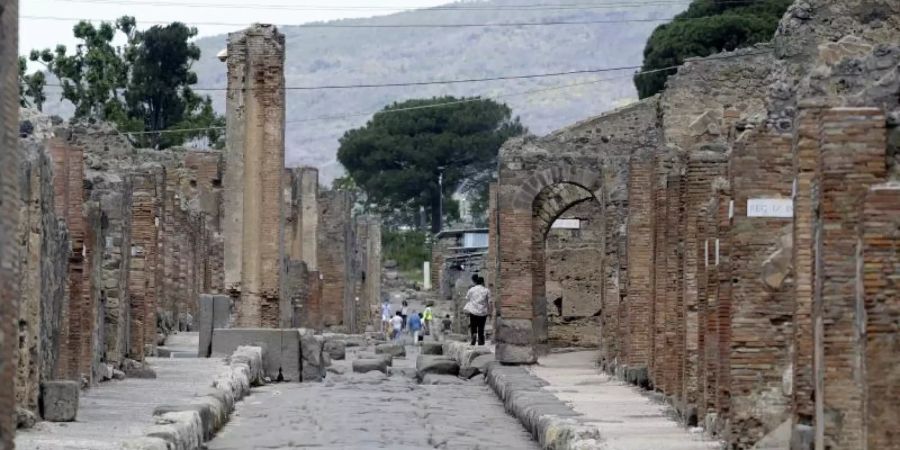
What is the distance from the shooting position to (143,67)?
6825 cm

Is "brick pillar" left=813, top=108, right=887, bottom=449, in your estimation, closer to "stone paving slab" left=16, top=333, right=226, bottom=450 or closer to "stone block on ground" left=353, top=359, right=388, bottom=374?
"stone paving slab" left=16, top=333, right=226, bottom=450

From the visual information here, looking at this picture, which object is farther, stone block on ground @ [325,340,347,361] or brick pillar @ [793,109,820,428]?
stone block on ground @ [325,340,347,361]

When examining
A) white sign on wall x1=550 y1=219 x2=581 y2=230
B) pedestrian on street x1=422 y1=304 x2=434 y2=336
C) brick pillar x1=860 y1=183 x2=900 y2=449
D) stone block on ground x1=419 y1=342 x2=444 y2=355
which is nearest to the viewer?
brick pillar x1=860 y1=183 x2=900 y2=449

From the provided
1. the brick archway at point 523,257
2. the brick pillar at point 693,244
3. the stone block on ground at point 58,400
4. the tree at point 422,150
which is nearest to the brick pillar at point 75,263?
the stone block on ground at point 58,400

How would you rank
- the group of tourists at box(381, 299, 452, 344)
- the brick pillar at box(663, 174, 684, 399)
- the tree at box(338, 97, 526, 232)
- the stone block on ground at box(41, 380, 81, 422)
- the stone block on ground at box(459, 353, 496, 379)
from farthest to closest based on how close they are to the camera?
1. the tree at box(338, 97, 526, 232)
2. the group of tourists at box(381, 299, 452, 344)
3. the stone block on ground at box(459, 353, 496, 379)
4. the brick pillar at box(663, 174, 684, 399)
5. the stone block on ground at box(41, 380, 81, 422)

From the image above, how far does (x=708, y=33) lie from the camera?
203 feet

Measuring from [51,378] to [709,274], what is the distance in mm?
5471

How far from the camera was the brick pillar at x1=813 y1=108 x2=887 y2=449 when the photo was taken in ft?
38.0

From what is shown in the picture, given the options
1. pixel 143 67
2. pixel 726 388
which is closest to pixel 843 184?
pixel 726 388

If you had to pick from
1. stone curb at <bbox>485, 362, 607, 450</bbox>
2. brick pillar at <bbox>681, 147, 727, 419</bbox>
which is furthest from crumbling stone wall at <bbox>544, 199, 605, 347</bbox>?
brick pillar at <bbox>681, 147, 727, 419</bbox>

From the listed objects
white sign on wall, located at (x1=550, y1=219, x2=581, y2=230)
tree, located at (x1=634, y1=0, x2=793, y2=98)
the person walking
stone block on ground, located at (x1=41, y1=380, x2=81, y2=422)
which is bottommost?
stone block on ground, located at (x1=41, y1=380, x2=81, y2=422)

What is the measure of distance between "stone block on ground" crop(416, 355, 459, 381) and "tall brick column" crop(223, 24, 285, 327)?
17.2ft

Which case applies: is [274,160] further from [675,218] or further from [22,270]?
[22,270]

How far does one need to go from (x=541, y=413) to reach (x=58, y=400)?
4.67 meters
